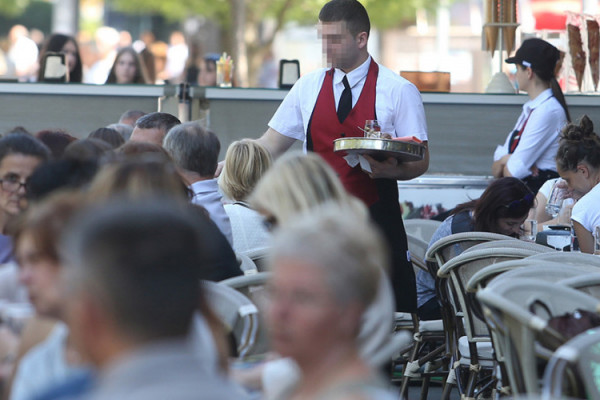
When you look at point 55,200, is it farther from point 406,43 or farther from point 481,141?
point 406,43

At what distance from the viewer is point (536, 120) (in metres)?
7.64

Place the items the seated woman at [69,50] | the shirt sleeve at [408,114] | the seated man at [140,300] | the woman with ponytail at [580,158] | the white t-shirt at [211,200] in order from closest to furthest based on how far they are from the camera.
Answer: the seated man at [140,300]
the white t-shirt at [211,200]
the shirt sleeve at [408,114]
the woman with ponytail at [580,158]
the seated woman at [69,50]

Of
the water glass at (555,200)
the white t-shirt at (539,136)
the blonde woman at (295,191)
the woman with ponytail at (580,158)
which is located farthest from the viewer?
the white t-shirt at (539,136)

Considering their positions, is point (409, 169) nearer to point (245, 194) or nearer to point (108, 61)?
point (245, 194)

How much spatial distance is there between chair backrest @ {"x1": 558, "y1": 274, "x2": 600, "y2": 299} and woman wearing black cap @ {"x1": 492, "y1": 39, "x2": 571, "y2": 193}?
12.4 feet

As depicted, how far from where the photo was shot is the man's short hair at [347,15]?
206 inches

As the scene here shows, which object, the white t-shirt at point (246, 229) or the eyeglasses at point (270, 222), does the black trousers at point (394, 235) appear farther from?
the eyeglasses at point (270, 222)

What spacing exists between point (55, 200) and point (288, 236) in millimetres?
751

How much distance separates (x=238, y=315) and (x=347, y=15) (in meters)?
2.20

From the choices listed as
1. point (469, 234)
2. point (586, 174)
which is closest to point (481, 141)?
point (586, 174)

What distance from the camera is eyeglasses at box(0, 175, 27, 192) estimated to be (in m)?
4.13

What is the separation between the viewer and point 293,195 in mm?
3068

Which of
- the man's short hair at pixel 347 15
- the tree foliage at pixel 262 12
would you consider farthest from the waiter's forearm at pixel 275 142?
the tree foliage at pixel 262 12

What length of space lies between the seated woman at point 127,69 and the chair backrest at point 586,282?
22.1 feet
